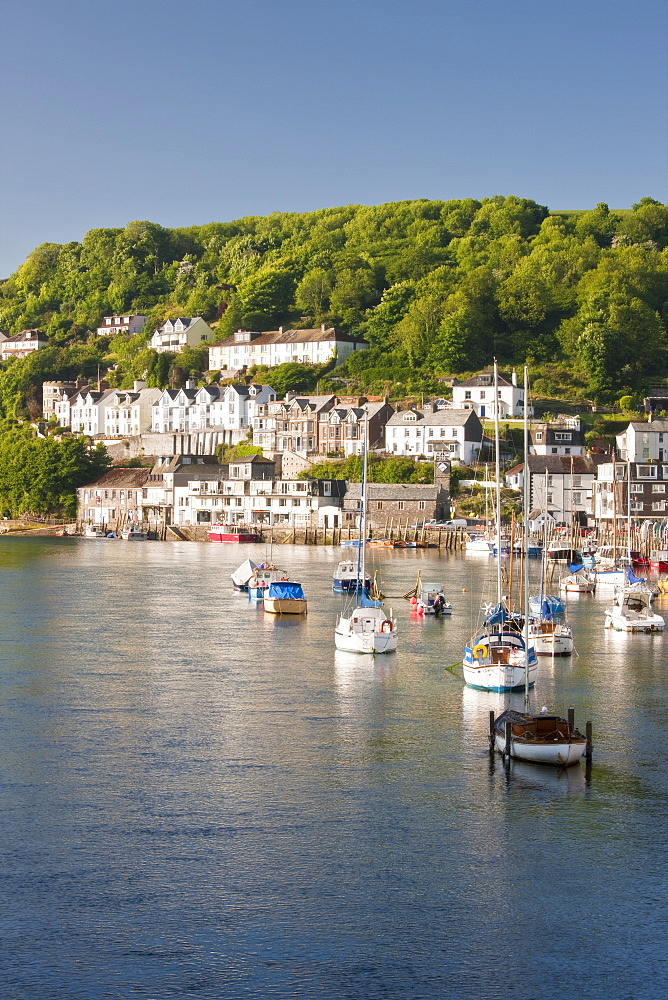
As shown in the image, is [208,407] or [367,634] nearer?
[367,634]

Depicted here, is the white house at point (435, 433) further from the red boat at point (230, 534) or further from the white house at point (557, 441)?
the red boat at point (230, 534)

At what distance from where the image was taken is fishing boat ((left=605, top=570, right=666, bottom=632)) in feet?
170

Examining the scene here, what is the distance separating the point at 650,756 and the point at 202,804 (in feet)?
35.7

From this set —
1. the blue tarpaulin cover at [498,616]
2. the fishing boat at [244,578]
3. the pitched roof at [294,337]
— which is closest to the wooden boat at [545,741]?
the blue tarpaulin cover at [498,616]

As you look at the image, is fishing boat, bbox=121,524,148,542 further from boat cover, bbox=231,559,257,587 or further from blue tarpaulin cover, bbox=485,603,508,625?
blue tarpaulin cover, bbox=485,603,508,625

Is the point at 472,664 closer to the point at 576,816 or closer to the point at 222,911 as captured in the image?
the point at 576,816

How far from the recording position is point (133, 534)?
422 ft

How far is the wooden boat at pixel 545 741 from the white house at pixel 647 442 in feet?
288

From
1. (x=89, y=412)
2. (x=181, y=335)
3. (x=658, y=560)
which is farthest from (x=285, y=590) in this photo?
(x=181, y=335)

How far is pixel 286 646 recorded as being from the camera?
151ft

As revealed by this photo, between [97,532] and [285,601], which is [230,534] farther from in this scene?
[285,601]

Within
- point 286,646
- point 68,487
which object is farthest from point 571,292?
point 286,646

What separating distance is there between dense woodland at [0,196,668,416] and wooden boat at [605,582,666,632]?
8122 centimetres

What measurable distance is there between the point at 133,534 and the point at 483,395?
39458 millimetres
